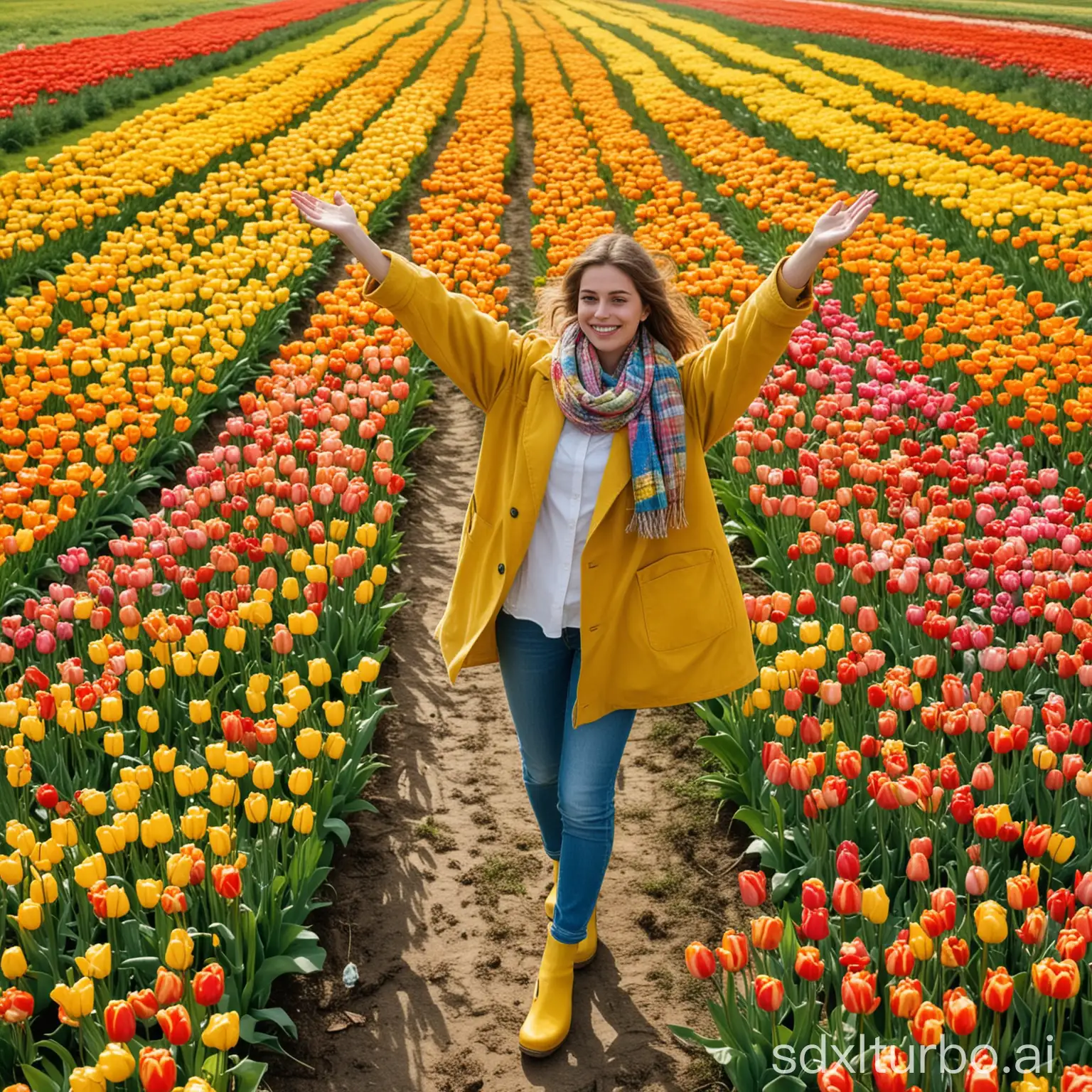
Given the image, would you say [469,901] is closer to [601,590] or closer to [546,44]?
[601,590]

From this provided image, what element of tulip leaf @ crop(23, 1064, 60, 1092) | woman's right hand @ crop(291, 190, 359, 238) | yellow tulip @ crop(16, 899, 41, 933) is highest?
woman's right hand @ crop(291, 190, 359, 238)

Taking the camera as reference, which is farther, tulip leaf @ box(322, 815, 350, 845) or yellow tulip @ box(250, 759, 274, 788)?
tulip leaf @ box(322, 815, 350, 845)

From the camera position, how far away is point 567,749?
3533 mm

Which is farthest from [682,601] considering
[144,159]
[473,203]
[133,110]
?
[133,110]

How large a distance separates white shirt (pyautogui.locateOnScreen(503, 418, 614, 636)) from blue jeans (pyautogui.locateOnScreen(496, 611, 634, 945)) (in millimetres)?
79

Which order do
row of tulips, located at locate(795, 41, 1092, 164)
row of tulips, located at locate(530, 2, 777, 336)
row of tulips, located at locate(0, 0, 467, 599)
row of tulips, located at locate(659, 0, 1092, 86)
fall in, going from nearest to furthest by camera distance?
row of tulips, located at locate(0, 0, 467, 599)
row of tulips, located at locate(530, 2, 777, 336)
row of tulips, located at locate(795, 41, 1092, 164)
row of tulips, located at locate(659, 0, 1092, 86)

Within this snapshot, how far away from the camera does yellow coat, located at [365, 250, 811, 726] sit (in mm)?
3430

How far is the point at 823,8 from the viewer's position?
37.5 m

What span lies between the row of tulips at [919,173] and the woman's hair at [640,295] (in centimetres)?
604

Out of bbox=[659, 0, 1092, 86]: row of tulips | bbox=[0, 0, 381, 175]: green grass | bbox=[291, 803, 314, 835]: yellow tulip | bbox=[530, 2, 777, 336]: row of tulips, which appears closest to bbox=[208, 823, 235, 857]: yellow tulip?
bbox=[291, 803, 314, 835]: yellow tulip

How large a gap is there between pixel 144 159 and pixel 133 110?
572cm

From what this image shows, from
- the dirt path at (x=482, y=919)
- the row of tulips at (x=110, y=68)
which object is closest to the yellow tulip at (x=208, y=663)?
the dirt path at (x=482, y=919)

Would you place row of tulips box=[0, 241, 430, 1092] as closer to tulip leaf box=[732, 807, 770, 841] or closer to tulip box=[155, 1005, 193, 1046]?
tulip box=[155, 1005, 193, 1046]

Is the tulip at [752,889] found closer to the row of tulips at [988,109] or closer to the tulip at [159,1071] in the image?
the tulip at [159,1071]
